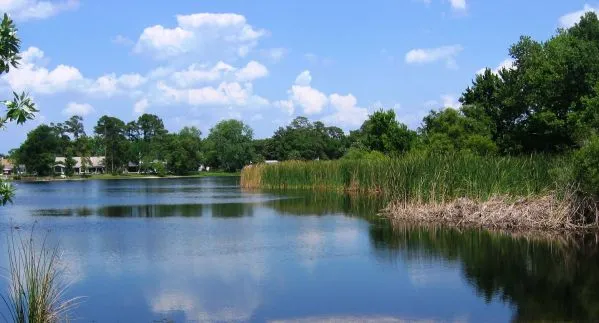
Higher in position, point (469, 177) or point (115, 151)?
point (115, 151)

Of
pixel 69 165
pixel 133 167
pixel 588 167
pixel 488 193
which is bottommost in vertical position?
pixel 488 193

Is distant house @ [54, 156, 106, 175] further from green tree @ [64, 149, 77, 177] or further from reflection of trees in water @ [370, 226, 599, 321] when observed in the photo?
reflection of trees in water @ [370, 226, 599, 321]

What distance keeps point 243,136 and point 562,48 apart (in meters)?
101

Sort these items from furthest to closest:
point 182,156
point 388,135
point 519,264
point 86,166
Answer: point 86,166 → point 182,156 → point 388,135 → point 519,264

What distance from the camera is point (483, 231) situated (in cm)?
2075

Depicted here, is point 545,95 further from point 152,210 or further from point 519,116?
point 152,210

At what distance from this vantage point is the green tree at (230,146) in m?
116

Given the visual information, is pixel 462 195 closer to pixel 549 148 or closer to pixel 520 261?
pixel 520 261

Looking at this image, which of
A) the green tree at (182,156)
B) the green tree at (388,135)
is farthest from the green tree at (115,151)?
the green tree at (388,135)

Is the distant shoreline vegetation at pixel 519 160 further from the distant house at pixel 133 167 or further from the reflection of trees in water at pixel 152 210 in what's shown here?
the distant house at pixel 133 167

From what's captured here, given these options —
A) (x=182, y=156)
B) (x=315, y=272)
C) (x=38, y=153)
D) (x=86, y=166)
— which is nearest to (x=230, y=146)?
(x=182, y=156)

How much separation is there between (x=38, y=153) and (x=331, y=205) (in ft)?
265

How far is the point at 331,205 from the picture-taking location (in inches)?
1305

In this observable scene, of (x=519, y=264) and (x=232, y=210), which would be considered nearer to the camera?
(x=519, y=264)
